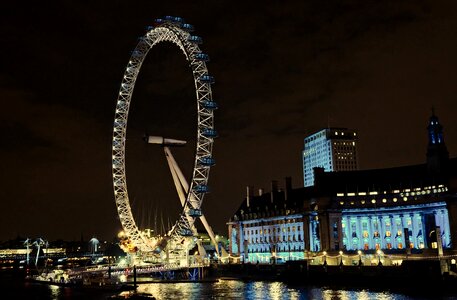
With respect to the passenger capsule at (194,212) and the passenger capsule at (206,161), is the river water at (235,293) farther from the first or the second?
the passenger capsule at (206,161)

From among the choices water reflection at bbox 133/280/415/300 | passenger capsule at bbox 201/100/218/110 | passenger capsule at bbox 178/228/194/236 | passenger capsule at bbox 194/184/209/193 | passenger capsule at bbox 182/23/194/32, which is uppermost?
passenger capsule at bbox 182/23/194/32

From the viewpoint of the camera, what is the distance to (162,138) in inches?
2916

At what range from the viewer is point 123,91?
70.5 meters

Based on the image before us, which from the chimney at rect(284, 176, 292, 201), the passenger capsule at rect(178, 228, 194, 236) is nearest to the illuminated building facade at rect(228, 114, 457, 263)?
the chimney at rect(284, 176, 292, 201)

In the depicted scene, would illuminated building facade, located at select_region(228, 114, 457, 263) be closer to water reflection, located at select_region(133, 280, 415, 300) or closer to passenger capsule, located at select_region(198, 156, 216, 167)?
water reflection, located at select_region(133, 280, 415, 300)

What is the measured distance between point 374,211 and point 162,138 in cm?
3794

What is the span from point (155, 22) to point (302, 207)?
45188 mm

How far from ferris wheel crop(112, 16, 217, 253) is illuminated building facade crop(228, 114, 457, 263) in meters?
28.3

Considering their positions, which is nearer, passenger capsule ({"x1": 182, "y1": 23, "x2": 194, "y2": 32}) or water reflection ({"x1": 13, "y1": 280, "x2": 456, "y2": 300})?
water reflection ({"x1": 13, "y1": 280, "x2": 456, "y2": 300})

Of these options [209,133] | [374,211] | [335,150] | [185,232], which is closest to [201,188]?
[185,232]

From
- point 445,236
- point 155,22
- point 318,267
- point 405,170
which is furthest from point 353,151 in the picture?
point 155,22

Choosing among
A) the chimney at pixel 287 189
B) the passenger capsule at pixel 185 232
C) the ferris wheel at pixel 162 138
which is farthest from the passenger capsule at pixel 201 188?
the chimney at pixel 287 189

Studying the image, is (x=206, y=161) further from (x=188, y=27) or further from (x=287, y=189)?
(x=287, y=189)

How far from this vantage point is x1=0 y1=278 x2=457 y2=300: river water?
51750 mm
